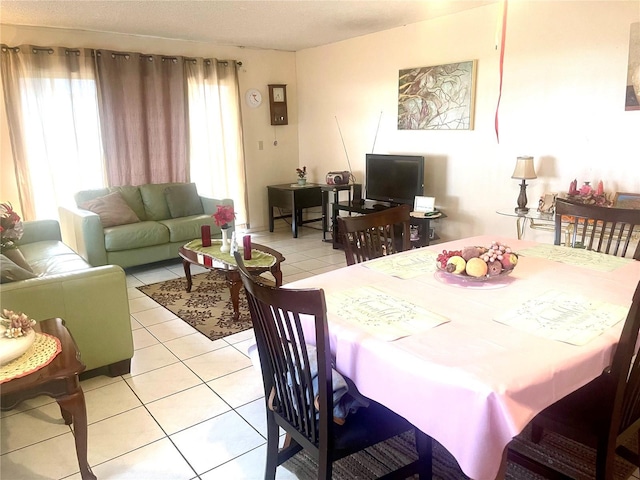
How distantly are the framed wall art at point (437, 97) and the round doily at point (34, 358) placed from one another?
3884mm

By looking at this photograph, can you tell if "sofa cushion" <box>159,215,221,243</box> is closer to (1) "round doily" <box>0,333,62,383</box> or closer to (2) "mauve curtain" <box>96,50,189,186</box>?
(2) "mauve curtain" <box>96,50,189,186</box>

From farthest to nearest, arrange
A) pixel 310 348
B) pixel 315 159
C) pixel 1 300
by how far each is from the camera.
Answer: pixel 315 159 < pixel 1 300 < pixel 310 348

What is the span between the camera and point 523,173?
12.5 ft

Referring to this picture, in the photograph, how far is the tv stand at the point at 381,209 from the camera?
458 cm

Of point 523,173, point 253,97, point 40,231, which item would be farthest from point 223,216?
point 253,97

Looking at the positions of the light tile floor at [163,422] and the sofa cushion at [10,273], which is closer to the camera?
the light tile floor at [163,422]

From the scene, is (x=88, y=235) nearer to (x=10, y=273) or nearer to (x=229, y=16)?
(x=10, y=273)

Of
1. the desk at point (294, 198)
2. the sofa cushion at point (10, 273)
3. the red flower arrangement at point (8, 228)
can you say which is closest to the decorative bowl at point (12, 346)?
the sofa cushion at point (10, 273)

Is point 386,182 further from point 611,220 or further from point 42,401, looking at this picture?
point 42,401

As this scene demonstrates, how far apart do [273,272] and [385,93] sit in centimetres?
279

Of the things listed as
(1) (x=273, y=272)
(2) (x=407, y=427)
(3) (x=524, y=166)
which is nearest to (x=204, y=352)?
(1) (x=273, y=272)

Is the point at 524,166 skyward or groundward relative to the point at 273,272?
skyward

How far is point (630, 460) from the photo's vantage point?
68.2 inches

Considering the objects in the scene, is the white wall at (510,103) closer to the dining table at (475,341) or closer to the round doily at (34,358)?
the dining table at (475,341)
